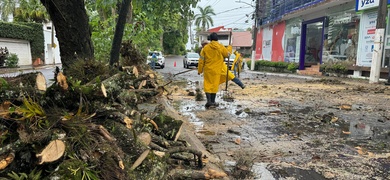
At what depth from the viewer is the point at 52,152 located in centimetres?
202

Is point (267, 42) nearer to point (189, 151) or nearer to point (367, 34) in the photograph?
point (367, 34)

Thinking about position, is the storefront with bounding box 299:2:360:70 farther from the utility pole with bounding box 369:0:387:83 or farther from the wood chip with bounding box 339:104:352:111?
the wood chip with bounding box 339:104:352:111

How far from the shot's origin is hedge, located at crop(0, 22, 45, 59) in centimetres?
2428

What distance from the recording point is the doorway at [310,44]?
21094 mm

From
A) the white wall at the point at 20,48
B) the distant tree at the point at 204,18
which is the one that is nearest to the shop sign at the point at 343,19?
the white wall at the point at 20,48

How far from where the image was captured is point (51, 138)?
2133 mm

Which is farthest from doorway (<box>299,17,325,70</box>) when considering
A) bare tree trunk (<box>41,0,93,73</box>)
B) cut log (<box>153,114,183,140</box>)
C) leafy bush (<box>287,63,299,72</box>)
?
cut log (<box>153,114,183,140</box>)

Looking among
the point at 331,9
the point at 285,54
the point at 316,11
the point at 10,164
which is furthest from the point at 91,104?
the point at 285,54

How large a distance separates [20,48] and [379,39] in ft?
86.5

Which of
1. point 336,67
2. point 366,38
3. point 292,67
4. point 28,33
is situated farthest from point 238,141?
point 28,33

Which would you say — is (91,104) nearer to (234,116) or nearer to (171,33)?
(234,116)

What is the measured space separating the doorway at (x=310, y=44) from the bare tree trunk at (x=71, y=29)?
18827 millimetres

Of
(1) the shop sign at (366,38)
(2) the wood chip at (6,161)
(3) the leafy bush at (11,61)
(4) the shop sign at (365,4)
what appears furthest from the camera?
(3) the leafy bush at (11,61)

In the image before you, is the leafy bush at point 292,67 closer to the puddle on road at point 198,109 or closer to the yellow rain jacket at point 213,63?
the puddle on road at point 198,109
